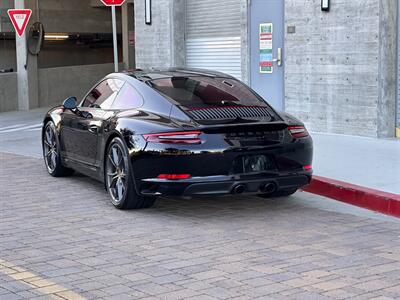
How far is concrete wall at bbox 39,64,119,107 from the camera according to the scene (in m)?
23.3

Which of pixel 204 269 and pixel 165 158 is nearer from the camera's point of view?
pixel 204 269

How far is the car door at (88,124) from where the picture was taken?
335 inches

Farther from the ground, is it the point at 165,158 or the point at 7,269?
the point at 165,158

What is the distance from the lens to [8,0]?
2438 cm

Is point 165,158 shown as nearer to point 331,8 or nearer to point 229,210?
point 229,210

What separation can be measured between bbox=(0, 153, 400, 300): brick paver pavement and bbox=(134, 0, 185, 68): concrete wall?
8524 millimetres

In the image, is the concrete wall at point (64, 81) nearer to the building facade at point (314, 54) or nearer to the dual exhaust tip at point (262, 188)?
the building facade at point (314, 54)

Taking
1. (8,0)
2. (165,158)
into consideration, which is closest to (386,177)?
(165,158)

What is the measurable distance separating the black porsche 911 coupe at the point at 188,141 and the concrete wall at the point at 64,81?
15083 mm

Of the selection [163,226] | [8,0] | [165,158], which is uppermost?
[8,0]

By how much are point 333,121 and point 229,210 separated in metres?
5.18

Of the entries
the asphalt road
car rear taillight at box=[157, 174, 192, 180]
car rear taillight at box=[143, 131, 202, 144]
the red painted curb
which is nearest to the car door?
the asphalt road

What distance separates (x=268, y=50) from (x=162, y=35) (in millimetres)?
3868

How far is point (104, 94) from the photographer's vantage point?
884cm
